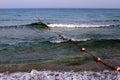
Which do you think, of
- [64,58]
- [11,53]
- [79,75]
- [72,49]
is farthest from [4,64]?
[72,49]

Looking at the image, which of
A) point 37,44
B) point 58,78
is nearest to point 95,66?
point 58,78

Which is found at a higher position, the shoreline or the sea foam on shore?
the sea foam on shore

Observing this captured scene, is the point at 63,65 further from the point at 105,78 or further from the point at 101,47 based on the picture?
the point at 101,47

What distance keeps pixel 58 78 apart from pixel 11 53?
6129 millimetres

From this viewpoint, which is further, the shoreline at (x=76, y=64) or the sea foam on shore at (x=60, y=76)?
the shoreline at (x=76, y=64)

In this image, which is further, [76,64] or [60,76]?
[76,64]

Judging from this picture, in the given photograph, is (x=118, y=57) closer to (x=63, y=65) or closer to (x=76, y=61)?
(x=76, y=61)

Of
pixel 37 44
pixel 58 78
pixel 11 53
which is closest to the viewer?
pixel 58 78

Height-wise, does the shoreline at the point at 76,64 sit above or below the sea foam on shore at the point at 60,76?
below

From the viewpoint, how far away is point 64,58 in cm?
1226

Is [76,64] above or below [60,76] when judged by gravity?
below

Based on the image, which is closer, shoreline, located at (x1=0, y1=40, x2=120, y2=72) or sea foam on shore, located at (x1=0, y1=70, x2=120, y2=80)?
sea foam on shore, located at (x1=0, y1=70, x2=120, y2=80)

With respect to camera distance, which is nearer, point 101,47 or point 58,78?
point 58,78

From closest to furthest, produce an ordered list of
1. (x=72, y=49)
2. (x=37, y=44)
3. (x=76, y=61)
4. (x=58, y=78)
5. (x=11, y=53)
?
(x=58, y=78), (x=76, y=61), (x=11, y=53), (x=72, y=49), (x=37, y=44)
